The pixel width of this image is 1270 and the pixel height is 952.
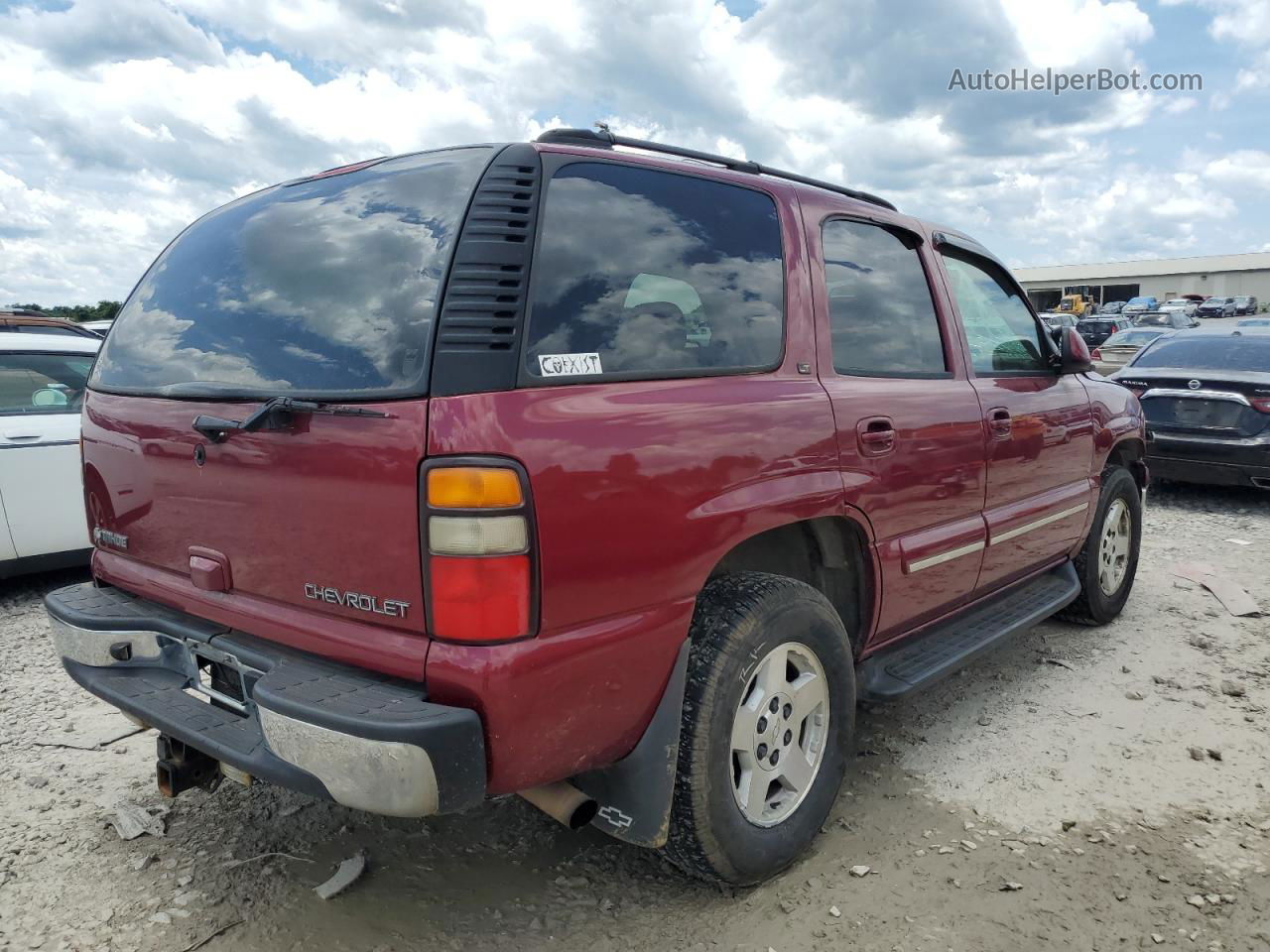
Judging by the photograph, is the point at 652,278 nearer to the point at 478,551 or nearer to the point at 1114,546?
the point at 478,551

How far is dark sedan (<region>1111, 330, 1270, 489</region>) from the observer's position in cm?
745

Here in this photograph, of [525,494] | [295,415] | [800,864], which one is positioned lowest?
[800,864]

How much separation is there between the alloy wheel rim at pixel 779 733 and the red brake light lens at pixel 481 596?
0.78 m

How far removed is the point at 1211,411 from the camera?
7.68m

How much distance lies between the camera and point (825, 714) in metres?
2.73

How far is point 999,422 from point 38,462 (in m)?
4.94

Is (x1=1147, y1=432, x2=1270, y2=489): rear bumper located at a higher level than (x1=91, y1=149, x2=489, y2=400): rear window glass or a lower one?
lower

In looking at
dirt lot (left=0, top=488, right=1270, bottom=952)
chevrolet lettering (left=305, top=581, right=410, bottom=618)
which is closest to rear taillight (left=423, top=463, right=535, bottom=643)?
chevrolet lettering (left=305, top=581, right=410, bottom=618)

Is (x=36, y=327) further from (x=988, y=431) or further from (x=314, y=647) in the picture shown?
(x=988, y=431)

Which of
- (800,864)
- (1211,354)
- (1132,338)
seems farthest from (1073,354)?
(1132,338)

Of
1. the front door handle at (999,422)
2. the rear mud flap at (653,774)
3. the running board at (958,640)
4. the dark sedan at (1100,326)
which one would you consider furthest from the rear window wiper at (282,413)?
the dark sedan at (1100,326)

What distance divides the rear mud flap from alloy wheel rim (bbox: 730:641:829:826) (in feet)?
0.75

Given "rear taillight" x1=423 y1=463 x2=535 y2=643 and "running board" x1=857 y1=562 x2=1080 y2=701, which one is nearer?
"rear taillight" x1=423 y1=463 x2=535 y2=643

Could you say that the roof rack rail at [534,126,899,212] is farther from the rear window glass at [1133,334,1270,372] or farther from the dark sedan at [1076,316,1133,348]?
the dark sedan at [1076,316,1133,348]
